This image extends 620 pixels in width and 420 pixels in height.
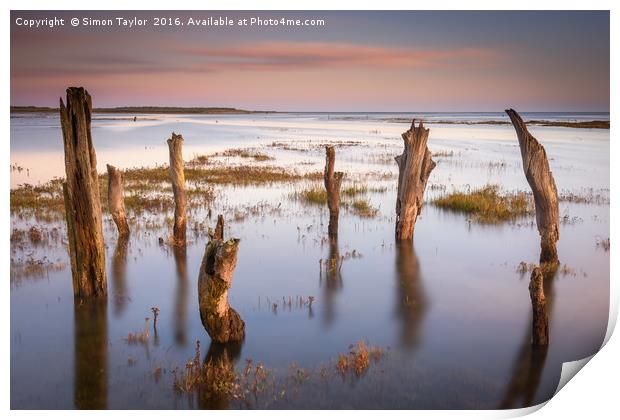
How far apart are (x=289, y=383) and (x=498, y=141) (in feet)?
135

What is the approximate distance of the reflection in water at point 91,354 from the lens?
731 centimetres

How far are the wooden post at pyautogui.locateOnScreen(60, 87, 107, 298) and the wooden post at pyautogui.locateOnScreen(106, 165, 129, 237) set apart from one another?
3974mm

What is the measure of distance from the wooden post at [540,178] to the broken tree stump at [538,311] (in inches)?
128

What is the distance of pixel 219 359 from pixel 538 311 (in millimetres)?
4410

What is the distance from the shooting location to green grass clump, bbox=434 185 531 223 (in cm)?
1631

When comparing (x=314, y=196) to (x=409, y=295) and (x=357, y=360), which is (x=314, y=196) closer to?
(x=409, y=295)

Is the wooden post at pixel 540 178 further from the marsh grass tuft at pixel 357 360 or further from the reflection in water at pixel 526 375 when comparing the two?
the marsh grass tuft at pixel 357 360

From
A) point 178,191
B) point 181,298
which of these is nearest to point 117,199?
point 178,191

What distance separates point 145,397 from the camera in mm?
7270

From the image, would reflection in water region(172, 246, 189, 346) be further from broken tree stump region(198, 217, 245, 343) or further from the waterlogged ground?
broken tree stump region(198, 217, 245, 343)

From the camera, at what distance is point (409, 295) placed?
1066cm

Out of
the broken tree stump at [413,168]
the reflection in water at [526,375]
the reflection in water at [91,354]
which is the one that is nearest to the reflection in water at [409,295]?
the broken tree stump at [413,168]

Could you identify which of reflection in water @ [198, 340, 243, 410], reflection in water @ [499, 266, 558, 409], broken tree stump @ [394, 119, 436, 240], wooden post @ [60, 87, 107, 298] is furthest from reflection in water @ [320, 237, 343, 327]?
wooden post @ [60, 87, 107, 298]

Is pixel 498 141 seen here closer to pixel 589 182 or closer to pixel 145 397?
pixel 589 182
